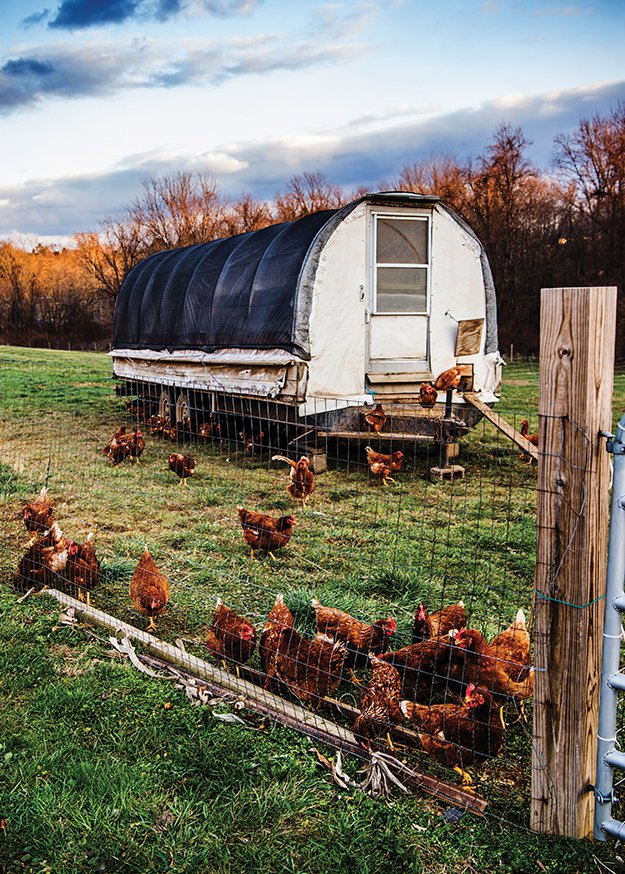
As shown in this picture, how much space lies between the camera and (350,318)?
9281mm

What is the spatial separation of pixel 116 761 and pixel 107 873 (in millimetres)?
584

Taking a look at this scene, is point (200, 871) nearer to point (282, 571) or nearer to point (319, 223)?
point (282, 571)

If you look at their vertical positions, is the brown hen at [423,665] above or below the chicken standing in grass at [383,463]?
below

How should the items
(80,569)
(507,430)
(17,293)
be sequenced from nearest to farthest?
(80,569) < (507,430) < (17,293)

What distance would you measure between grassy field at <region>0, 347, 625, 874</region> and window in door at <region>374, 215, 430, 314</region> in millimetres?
2956

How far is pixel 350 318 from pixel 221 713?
6.72m

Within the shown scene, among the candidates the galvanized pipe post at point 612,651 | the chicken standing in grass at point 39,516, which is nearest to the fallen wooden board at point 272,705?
the galvanized pipe post at point 612,651

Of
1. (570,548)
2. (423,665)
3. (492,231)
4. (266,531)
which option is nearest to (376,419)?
(266,531)

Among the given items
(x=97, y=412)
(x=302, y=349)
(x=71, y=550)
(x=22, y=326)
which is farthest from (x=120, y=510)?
(x=22, y=326)

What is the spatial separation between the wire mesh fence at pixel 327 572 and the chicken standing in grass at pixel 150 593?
13mm

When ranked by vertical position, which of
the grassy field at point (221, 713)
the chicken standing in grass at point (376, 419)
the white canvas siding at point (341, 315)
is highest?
the white canvas siding at point (341, 315)

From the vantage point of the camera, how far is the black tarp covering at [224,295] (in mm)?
9094

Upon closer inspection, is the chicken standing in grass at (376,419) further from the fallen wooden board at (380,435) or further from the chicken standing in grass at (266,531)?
the chicken standing in grass at (266,531)

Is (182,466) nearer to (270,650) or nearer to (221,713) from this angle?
(270,650)
